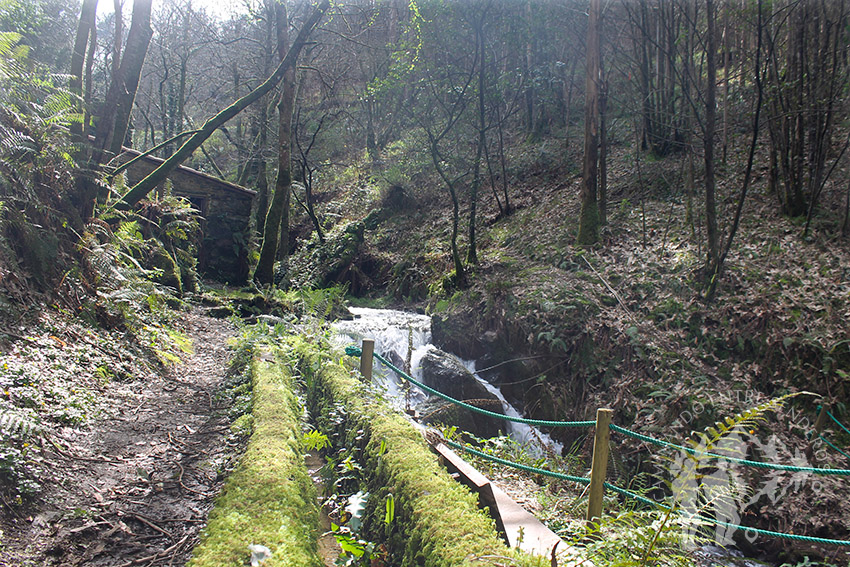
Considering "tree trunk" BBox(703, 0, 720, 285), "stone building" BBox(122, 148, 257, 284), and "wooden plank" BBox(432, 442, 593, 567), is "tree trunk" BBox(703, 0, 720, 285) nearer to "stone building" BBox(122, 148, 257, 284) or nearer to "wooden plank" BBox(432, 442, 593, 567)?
"wooden plank" BBox(432, 442, 593, 567)

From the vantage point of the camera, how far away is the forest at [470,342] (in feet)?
9.51

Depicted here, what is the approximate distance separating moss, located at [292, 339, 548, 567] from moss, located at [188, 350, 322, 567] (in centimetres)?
46

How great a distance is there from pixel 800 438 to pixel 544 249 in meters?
6.76

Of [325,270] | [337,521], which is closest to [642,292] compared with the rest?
[337,521]

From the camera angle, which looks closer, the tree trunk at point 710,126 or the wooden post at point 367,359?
the wooden post at point 367,359

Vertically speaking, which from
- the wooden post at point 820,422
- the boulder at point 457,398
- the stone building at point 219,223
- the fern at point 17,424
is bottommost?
the boulder at point 457,398

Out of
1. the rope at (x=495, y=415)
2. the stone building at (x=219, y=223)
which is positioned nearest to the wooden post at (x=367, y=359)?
the rope at (x=495, y=415)

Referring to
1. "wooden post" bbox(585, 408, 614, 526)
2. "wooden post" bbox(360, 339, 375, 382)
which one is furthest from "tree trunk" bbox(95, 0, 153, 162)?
"wooden post" bbox(585, 408, 614, 526)

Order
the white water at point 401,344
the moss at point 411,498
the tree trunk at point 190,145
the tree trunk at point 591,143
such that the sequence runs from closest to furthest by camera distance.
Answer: the moss at point 411,498
the white water at point 401,344
the tree trunk at point 190,145
the tree trunk at point 591,143

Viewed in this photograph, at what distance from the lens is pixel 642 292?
8.47 m

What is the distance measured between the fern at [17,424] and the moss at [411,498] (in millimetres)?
2288

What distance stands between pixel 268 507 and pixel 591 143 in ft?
34.8

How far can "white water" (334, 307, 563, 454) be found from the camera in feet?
25.4

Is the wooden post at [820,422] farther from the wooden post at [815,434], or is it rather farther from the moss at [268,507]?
the moss at [268,507]
